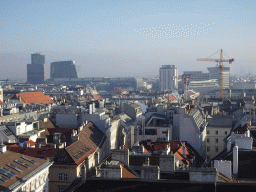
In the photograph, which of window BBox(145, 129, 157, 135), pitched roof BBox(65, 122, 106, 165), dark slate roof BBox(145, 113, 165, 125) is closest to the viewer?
pitched roof BBox(65, 122, 106, 165)

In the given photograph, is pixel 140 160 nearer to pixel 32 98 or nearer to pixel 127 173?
pixel 127 173

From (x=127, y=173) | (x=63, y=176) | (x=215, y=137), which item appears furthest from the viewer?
(x=215, y=137)

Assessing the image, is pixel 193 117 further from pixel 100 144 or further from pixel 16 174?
pixel 16 174

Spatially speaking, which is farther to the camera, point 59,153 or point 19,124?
point 19,124

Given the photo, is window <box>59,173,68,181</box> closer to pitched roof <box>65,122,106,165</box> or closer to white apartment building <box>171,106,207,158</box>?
pitched roof <box>65,122,106,165</box>

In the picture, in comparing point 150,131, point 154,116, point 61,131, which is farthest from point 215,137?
point 61,131

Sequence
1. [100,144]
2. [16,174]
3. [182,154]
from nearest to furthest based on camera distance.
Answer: [16,174]
[182,154]
[100,144]

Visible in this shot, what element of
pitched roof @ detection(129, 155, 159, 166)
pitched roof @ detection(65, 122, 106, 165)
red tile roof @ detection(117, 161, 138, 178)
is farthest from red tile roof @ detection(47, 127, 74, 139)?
red tile roof @ detection(117, 161, 138, 178)

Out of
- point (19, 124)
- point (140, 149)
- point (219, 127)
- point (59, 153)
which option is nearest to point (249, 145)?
point (140, 149)
